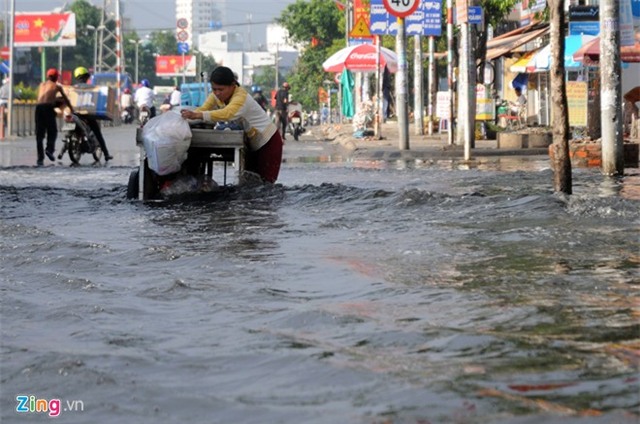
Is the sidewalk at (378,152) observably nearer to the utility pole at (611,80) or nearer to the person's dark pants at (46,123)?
the person's dark pants at (46,123)

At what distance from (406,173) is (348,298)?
41.4 feet

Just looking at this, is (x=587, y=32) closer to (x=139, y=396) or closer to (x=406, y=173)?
(x=406, y=173)

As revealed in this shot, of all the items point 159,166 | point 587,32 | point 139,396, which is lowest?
point 139,396

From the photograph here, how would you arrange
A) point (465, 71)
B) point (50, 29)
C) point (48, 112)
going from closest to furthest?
point (465, 71)
point (48, 112)
point (50, 29)

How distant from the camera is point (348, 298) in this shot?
7441 millimetres

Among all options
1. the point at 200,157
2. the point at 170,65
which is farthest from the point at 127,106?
the point at 170,65

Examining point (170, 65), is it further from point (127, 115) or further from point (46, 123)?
point (46, 123)

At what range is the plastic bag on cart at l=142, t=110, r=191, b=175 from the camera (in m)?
13.4

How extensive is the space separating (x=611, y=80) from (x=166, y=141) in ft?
20.7

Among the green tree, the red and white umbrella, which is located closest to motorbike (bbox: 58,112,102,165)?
the red and white umbrella

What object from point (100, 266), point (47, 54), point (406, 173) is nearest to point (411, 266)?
point (100, 266)

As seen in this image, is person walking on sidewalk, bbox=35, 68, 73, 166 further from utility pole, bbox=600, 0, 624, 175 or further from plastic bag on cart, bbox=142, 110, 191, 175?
plastic bag on cart, bbox=142, 110, 191, 175

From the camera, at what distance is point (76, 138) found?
23609mm

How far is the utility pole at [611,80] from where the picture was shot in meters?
17.1
